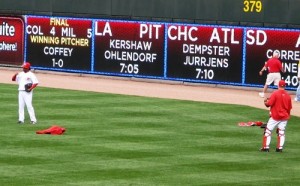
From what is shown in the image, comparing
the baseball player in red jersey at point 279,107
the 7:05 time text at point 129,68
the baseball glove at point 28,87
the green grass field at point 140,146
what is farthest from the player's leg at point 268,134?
the 7:05 time text at point 129,68

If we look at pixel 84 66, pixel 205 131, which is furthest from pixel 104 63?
pixel 205 131

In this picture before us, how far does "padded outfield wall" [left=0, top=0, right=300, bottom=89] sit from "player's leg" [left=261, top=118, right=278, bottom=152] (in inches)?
534

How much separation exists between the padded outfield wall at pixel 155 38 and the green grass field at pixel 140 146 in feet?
17.5

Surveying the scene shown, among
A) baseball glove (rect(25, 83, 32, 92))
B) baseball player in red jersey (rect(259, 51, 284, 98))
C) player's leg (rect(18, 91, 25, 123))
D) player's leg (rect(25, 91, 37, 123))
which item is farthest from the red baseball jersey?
baseball player in red jersey (rect(259, 51, 284, 98))

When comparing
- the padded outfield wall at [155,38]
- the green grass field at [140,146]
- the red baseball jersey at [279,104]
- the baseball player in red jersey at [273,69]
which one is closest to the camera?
the green grass field at [140,146]

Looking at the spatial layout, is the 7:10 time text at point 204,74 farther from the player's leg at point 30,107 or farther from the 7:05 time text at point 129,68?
the player's leg at point 30,107

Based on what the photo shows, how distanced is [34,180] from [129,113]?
11.7 meters

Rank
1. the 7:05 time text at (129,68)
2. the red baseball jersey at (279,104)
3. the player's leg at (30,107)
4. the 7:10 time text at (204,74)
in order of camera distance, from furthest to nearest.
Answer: the 7:05 time text at (129,68) < the 7:10 time text at (204,74) < the player's leg at (30,107) < the red baseball jersey at (279,104)

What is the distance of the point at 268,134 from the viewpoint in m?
25.6

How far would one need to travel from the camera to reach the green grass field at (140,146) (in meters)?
21.9

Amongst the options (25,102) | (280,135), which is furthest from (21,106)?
(280,135)

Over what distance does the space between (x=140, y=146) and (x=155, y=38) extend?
17431 millimetres

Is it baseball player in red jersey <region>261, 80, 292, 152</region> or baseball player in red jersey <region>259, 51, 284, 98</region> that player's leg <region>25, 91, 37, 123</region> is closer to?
baseball player in red jersey <region>261, 80, 292, 152</region>

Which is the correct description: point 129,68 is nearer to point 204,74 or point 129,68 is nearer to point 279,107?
point 204,74
